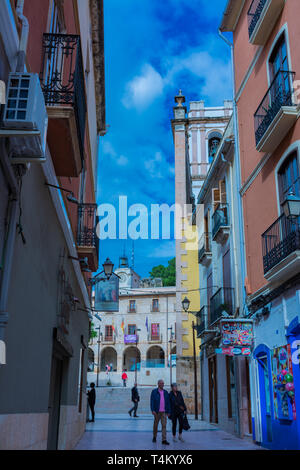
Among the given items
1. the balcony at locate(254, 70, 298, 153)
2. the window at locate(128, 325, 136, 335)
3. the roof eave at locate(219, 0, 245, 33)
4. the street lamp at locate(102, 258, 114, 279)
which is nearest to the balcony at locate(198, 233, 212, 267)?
the street lamp at locate(102, 258, 114, 279)

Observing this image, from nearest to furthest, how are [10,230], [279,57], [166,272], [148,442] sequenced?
[10,230]
[279,57]
[148,442]
[166,272]

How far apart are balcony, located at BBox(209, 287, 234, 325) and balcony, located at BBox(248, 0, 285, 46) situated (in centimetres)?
794

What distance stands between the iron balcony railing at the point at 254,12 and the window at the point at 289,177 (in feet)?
14.2

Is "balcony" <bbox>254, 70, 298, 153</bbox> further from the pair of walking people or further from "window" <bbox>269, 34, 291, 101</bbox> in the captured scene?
the pair of walking people

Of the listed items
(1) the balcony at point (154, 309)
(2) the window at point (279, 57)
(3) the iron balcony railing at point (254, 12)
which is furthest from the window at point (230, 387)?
(1) the balcony at point (154, 309)

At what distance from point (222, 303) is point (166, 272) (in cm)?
5470

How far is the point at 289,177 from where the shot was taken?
11.5 metres

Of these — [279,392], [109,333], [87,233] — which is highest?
[109,333]

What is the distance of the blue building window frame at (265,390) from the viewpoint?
12000mm

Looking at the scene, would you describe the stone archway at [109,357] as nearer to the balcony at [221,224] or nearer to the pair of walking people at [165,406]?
the balcony at [221,224]

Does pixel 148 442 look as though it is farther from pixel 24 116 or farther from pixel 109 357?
pixel 109 357

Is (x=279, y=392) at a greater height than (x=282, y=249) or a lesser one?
lesser

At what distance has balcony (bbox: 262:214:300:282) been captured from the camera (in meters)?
9.84

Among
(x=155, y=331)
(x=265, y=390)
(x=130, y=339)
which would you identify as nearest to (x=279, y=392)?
(x=265, y=390)
